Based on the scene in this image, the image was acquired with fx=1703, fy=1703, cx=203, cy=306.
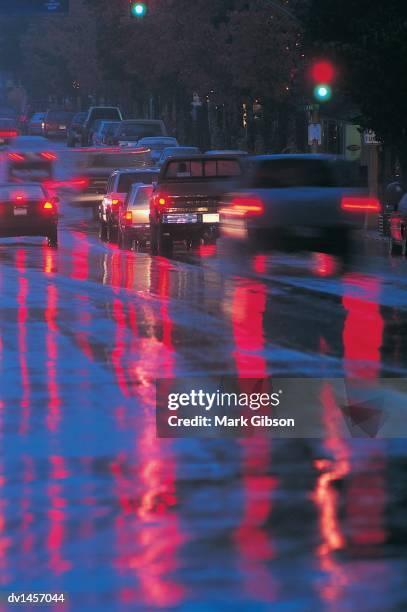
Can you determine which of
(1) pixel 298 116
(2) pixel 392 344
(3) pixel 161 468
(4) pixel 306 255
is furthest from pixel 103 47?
(3) pixel 161 468

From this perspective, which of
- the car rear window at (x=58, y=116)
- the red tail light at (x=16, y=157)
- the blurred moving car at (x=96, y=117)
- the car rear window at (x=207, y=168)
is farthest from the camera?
the car rear window at (x=58, y=116)

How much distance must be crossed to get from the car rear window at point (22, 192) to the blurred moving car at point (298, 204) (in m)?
9.66

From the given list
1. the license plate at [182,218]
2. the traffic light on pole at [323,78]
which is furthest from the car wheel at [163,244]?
the traffic light on pole at [323,78]

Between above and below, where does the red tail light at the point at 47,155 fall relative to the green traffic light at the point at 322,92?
below

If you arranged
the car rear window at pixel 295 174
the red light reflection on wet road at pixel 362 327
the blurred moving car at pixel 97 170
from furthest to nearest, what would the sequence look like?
1. the blurred moving car at pixel 97 170
2. the car rear window at pixel 295 174
3. the red light reflection on wet road at pixel 362 327

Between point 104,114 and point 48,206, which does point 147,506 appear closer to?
point 48,206

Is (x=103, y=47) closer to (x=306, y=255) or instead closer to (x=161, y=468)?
(x=306, y=255)

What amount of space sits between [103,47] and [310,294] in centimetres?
8283

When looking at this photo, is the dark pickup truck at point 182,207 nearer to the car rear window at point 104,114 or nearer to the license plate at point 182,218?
the license plate at point 182,218

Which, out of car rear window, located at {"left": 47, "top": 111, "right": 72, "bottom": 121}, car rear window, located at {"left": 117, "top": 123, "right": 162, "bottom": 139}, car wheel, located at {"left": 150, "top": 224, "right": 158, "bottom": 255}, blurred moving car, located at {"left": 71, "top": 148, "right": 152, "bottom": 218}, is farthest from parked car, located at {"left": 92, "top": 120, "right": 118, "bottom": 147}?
car wheel, located at {"left": 150, "top": 224, "right": 158, "bottom": 255}

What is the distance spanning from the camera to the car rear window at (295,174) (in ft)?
94.3

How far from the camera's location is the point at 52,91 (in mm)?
166625

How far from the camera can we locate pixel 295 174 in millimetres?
28734

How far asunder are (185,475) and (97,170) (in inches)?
1630
